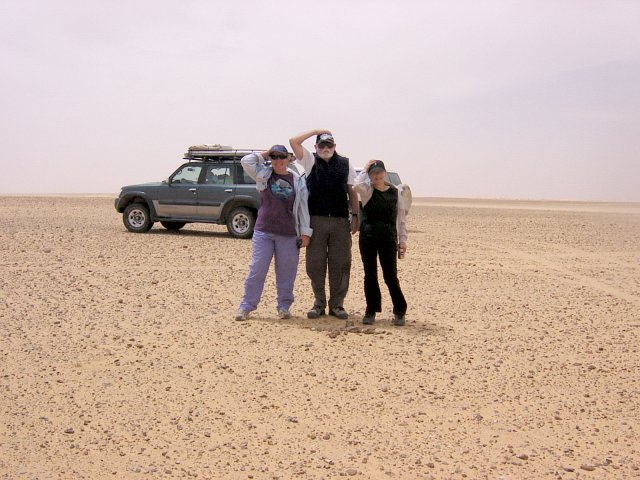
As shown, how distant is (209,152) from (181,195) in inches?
46.8

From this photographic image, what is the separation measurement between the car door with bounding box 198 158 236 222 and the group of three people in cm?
866

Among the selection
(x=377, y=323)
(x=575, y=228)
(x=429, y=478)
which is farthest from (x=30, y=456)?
(x=575, y=228)

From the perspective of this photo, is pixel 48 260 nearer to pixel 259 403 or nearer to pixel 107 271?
pixel 107 271

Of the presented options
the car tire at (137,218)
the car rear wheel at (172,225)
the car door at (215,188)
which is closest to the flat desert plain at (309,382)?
the car door at (215,188)

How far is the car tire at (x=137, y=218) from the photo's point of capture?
57.4 ft

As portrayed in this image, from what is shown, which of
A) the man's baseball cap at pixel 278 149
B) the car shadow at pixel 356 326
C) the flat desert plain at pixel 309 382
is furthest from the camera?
the man's baseball cap at pixel 278 149

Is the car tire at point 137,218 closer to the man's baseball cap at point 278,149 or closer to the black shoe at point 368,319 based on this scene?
the man's baseball cap at point 278,149

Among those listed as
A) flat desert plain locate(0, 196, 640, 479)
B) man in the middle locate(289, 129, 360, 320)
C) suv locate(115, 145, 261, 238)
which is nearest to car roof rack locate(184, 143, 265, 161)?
suv locate(115, 145, 261, 238)

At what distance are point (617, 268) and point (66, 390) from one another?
10.1m

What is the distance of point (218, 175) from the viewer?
16.7m

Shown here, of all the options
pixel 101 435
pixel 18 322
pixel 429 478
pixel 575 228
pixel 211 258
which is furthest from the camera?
pixel 575 228

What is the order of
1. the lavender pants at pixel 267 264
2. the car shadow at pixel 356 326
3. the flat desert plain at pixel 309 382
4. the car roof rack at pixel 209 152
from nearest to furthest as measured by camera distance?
the flat desert plain at pixel 309 382
the car shadow at pixel 356 326
the lavender pants at pixel 267 264
the car roof rack at pixel 209 152

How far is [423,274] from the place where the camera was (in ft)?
38.2

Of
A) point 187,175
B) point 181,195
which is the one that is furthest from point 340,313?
point 187,175
